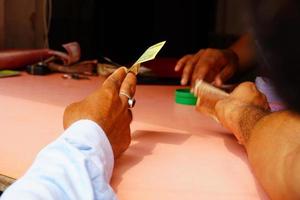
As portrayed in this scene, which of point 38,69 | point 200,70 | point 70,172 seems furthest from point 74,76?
point 70,172

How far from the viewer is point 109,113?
0.81m

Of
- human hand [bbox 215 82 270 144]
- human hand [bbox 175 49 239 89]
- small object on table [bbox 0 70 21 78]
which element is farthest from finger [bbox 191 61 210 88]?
small object on table [bbox 0 70 21 78]

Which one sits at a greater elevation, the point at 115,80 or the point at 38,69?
the point at 115,80

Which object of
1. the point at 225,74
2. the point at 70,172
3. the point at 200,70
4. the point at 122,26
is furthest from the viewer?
the point at 122,26

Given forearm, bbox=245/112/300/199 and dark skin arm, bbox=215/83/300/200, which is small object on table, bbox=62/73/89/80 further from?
forearm, bbox=245/112/300/199

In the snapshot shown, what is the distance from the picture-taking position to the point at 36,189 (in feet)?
1.92

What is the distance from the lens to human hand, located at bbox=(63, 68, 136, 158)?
80 centimetres

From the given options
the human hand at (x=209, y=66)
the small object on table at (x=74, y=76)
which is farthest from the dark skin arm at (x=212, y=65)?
the small object on table at (x=74, y=76)

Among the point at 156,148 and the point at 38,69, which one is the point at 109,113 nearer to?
the point at 156,148

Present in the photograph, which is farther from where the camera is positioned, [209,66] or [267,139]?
[209,66]

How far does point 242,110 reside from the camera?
2.90ft

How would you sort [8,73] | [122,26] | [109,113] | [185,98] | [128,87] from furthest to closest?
1. [122,26]
2. [8,73]
3. [185,98]
4. [128,87]
5. [109,113]

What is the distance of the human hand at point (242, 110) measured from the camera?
828 mm

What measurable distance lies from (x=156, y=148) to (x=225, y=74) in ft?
2.22
